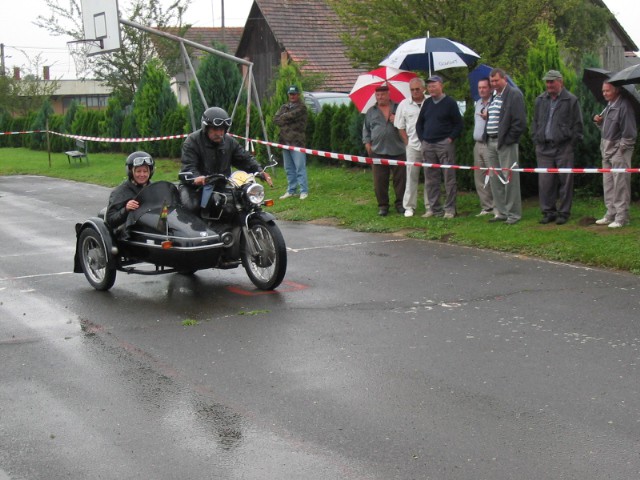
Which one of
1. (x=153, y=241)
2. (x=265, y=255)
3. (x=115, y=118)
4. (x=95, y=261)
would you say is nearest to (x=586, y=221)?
(x=265, y=255)

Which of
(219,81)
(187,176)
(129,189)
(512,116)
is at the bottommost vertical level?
(129,189)

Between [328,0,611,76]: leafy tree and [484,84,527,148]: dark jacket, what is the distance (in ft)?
24.4

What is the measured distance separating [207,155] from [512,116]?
4.71 m

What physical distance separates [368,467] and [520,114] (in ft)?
29.0

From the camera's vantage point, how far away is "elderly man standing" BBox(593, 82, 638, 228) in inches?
484

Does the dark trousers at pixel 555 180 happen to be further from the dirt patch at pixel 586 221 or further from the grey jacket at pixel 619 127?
the grey jacket at pixel 619 127

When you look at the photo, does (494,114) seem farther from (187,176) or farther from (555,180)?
(187,176)

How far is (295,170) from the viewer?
1825cm

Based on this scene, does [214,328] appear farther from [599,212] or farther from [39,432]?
[599,212]

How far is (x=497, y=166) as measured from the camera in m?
13.6

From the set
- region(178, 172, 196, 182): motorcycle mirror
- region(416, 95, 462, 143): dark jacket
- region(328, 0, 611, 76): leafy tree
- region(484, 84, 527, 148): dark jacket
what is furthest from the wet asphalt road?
region(328, 0, 611, 76): leafy tree

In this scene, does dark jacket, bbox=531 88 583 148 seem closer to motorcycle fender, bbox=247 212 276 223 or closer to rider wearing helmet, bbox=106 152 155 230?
motorcycle fender, bbox=247 212 276 223

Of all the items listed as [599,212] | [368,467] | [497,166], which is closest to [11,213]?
[497,166]

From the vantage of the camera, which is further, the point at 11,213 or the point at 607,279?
the point at 11,213
